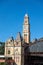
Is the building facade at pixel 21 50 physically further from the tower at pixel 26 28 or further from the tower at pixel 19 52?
the tower at pixel 26 28

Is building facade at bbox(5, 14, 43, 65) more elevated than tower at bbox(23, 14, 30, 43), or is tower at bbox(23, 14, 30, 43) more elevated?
tower at bbox(23, 14, 30, 43)

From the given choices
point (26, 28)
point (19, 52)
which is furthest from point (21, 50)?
point (26, 28)

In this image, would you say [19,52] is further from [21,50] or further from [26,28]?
[26,28]

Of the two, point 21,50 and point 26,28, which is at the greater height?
point 26,28

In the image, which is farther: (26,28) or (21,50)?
(26,28)

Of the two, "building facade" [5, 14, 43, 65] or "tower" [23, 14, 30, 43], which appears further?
"tower" [23, 14, 30, 43]

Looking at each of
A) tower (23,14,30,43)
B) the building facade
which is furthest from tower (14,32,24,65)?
tower (23,14,30,43)

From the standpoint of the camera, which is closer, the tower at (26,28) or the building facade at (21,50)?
the building facade at (21,50)

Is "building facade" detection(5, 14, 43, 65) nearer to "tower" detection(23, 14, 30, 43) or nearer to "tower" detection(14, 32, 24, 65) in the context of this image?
"tower" detection(14, 32, 24, 65)

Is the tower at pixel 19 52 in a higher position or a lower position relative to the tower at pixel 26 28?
lower

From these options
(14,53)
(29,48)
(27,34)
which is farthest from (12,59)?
(27,34)

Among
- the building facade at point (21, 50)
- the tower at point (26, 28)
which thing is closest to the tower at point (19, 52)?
the building facade at point (21, 50)

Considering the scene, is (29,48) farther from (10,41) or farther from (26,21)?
(26,21)

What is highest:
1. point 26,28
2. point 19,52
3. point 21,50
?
point 26,28
